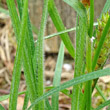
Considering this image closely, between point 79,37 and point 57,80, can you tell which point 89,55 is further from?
point 57,80

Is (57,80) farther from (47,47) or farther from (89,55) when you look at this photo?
(47,47)

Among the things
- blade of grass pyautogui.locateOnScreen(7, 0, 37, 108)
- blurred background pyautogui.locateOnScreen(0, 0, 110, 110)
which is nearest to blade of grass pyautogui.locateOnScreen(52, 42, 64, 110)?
blade of grass pyautogui.locateOnScreen(7, 0, 37, 108)

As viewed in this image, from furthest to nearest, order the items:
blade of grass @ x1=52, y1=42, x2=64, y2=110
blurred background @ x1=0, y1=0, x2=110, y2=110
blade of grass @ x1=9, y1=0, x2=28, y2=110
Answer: blurred background @ x1=0, y1=0, x2=110, y2=110 → blade of grass @ x1=52, y1=42, x2=64, y2=110 → blade of grass @ x1=9, y1=0, x2=28, y2=110

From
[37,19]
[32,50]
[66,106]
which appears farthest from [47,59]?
[32,50]

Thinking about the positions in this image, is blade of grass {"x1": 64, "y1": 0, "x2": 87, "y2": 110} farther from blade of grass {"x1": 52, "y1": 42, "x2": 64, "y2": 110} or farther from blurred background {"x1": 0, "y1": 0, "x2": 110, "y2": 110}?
blurred background {"x1": 0, "y1": 0, "x2": 110, "y2": 110}

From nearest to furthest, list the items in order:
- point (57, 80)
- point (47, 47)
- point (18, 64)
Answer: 1. point (18, 64)
2. point (57, 80)
3. point (47, 47)

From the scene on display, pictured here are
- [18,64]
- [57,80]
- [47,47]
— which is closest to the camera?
[18,64]

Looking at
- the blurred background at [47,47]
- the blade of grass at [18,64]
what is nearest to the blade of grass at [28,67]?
the blade of grass at [18,64]

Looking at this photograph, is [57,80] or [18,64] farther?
[57,80]

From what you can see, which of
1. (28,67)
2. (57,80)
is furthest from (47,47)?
(28,67)

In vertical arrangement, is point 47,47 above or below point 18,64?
above

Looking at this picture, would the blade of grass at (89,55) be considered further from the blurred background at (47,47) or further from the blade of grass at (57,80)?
the blurred background at (47,47)

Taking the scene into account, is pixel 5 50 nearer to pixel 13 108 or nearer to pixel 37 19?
pixel 37 19
